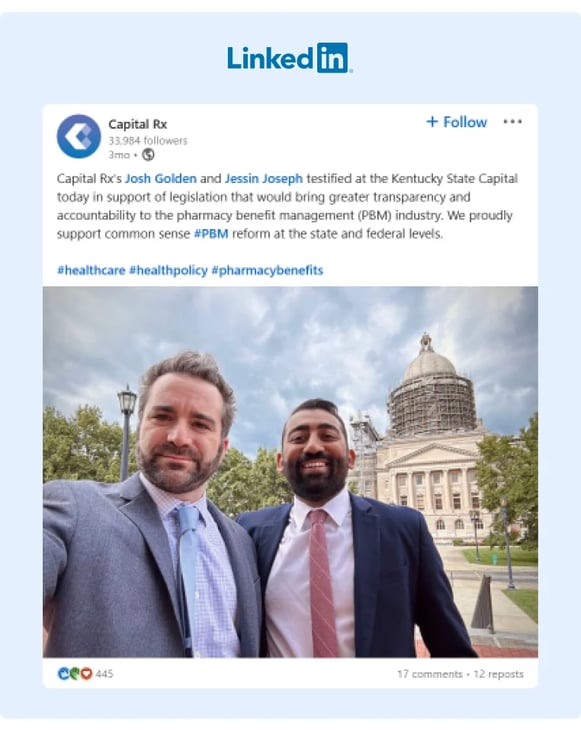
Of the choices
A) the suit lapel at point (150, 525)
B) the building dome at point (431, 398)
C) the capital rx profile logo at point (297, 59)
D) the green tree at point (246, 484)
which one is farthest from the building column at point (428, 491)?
the capital rx profile logo at point (297, 59)

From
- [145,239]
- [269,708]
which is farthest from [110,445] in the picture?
[269,708]

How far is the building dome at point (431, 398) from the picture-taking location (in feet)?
8.77

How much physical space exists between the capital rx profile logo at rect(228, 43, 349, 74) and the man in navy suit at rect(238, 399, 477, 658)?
5.38 ft

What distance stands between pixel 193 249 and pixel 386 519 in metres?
1.59

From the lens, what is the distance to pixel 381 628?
2.53 meters

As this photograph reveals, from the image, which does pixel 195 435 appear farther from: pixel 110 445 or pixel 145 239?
pixel 145 239

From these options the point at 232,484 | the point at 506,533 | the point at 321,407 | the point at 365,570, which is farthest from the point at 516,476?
the point at 232,484

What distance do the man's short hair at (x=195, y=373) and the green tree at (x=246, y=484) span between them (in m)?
0.18

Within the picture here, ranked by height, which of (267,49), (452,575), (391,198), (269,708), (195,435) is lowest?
(269,708)

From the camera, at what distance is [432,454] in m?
3.16

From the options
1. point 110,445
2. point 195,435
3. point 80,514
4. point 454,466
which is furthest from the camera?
point 454,466

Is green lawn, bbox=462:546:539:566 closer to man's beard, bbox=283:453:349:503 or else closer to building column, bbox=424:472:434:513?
building column, bbox=424:472:434:513

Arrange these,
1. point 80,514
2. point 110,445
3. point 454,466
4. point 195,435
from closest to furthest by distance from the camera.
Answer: point 80,514 < point 195,435 < point 110,445 < point 454,466

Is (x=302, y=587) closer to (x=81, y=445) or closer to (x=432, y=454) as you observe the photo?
(x=432, y=454)
